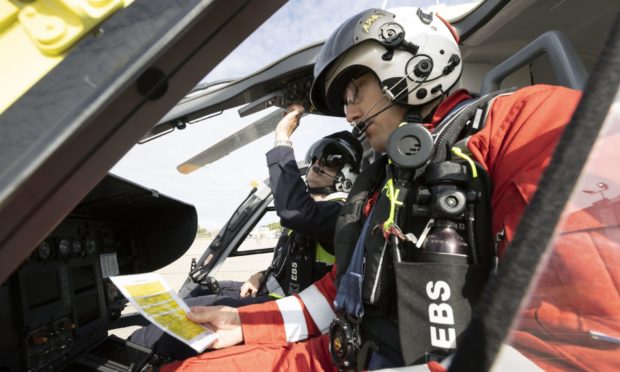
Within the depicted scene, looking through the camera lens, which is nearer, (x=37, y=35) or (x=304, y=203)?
(x=37, y=35)

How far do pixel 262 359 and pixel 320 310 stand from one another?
322mm

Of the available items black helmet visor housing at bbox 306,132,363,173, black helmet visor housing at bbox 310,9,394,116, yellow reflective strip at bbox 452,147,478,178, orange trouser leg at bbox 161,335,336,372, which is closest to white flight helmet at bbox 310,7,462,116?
black helmet visor housing at bbox 310,9,394,116

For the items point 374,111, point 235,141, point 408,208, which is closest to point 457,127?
point 408,208

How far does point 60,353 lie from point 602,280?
178 centimetres

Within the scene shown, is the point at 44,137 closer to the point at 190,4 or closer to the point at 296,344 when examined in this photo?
the point at 190,4

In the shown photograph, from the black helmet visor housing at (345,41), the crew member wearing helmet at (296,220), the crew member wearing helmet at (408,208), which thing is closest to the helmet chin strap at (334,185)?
the crew member wearing helmet at (296,220)

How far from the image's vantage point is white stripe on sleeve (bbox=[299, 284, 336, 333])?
4.65 ft

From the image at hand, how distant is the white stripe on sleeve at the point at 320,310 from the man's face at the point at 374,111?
2.25 feet

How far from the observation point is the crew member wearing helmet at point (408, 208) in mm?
794

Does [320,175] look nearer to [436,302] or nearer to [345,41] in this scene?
[345,41]

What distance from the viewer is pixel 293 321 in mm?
1377

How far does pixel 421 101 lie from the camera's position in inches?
Answer: 55.8

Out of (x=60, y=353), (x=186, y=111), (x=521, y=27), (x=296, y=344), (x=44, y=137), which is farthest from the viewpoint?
(x=186, y=111)

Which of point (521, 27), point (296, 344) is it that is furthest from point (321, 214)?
point (521, 27)
